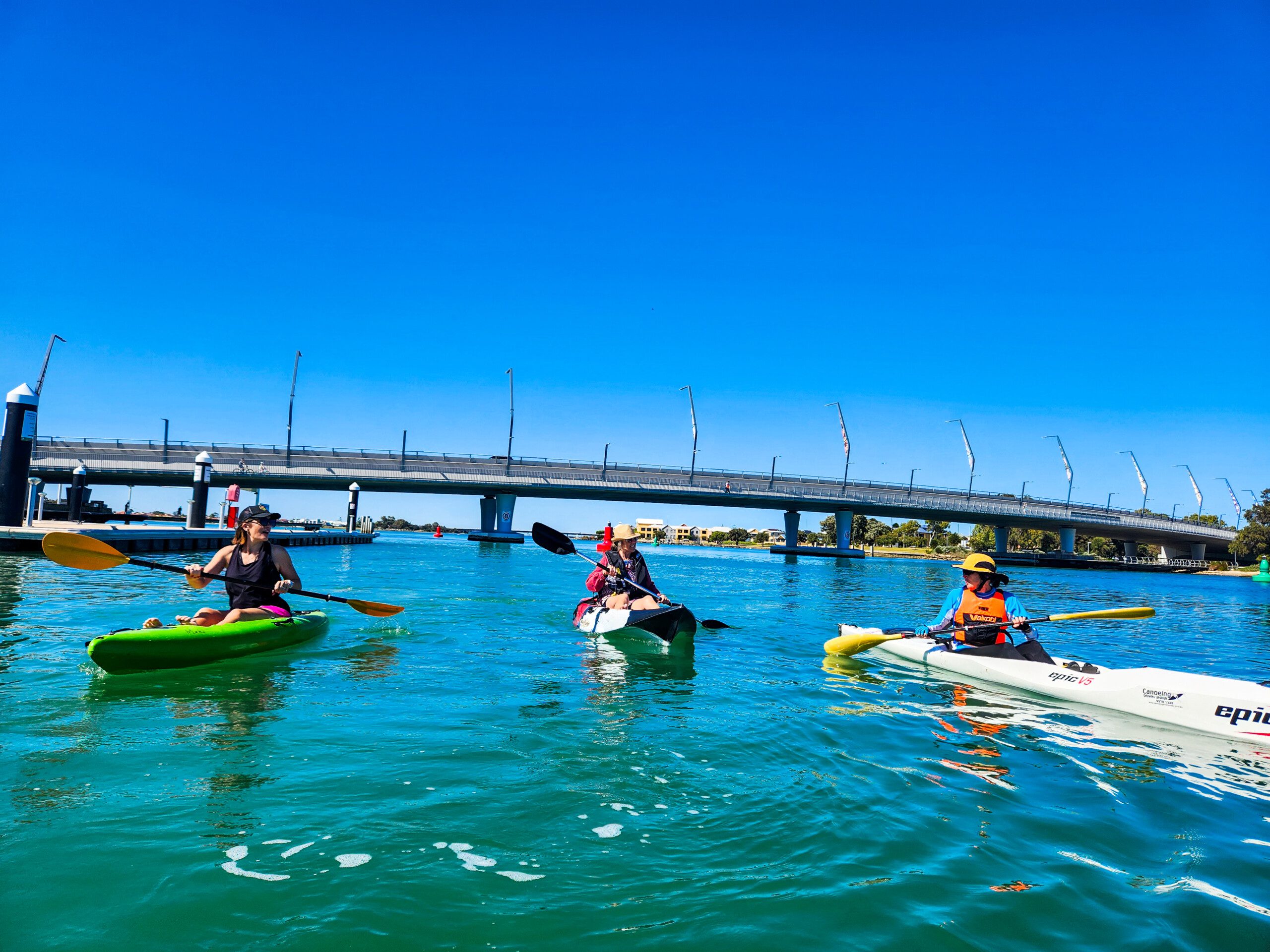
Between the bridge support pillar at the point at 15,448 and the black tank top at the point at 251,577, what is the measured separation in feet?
73.5

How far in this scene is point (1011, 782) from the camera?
6137mm

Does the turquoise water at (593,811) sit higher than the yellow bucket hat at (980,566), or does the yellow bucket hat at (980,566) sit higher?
the yellow bucket hat at (980,566)

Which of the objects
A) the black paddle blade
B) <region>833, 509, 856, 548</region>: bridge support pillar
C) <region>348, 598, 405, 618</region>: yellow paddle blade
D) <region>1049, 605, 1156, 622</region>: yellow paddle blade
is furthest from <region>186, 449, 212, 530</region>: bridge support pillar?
<region>833, 509, 856, 548</region>: bridge support pillar

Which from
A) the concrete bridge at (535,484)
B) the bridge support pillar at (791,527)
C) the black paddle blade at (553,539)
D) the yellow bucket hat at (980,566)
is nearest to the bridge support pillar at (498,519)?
the concrete bridge at (535,484)

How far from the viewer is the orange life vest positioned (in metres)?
10.8

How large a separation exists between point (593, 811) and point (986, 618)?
804 cm

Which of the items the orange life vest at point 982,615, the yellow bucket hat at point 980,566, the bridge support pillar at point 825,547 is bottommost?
the bridge support pillar at point 825,547

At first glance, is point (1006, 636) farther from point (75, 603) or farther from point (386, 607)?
point (75, 603)

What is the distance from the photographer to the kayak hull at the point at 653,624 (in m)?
12.1

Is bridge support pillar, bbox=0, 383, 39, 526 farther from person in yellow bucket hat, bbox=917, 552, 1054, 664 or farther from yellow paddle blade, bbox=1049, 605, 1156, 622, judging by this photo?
yellow paddle blade, bbox=1049, 605, 1156, 622

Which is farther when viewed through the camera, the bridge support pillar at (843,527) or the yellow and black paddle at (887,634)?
the bridge support pillar at (843,527)

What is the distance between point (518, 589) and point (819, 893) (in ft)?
69.8

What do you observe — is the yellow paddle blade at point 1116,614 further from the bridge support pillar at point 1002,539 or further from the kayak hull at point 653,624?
the bridge support pillar at point 1002,539

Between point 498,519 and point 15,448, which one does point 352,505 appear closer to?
point 498,519
